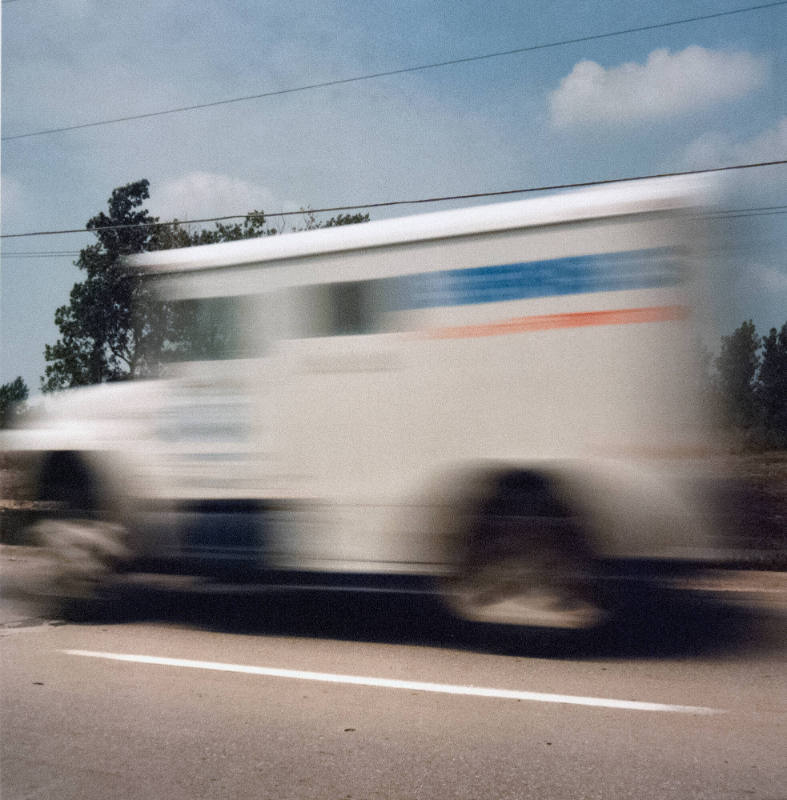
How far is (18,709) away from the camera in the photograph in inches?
195

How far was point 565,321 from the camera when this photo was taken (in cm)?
565

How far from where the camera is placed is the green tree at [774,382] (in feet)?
22.2

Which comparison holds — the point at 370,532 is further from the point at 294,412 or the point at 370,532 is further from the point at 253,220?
the point at 253,220

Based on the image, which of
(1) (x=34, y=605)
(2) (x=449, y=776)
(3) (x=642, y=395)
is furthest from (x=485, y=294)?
(1) (x=34, y=605)

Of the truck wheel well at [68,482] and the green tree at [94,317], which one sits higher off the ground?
the green tree at [94,317]

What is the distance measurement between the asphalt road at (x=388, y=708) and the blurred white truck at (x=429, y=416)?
20.0 inches

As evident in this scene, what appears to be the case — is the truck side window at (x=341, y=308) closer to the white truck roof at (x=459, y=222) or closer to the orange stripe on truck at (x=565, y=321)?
the white truck roof at (x=459, y=222)

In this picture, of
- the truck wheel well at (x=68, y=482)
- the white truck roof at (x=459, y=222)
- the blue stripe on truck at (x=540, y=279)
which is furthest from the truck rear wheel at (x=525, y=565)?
the truck wheel well at (x=68, y=482)

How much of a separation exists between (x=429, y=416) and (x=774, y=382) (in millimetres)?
4800

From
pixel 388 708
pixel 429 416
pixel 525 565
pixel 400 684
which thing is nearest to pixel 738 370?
pixel 525 565

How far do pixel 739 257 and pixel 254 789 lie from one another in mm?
4216

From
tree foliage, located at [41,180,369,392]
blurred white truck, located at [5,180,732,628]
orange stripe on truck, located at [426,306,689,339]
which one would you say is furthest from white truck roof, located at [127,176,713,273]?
tree foliage, located at [41,180,369,392]

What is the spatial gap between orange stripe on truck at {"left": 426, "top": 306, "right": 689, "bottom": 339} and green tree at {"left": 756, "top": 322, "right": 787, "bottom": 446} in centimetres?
139

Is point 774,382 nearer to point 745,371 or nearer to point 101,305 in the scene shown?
point 745,371
